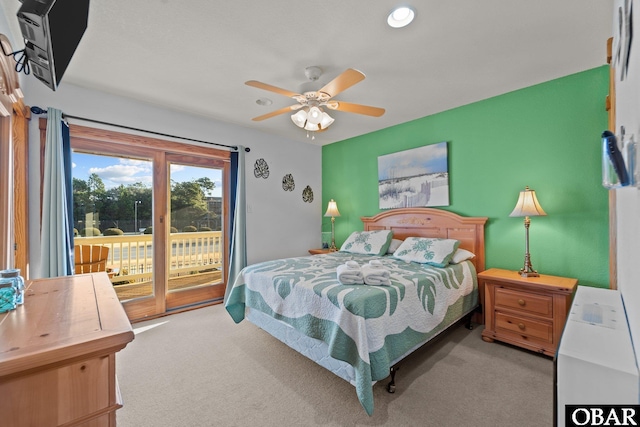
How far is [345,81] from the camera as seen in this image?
2.00 meters

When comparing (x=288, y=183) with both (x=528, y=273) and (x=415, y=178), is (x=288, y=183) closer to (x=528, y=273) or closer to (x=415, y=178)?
(x=415, y=178)

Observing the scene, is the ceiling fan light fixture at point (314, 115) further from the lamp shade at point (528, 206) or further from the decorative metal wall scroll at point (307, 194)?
the decorative metal wall scroll at point (307, 194)

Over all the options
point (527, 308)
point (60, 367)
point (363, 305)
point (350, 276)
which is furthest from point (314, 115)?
point (527, 308)

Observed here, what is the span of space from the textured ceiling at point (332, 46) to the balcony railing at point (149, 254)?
5.36 feet

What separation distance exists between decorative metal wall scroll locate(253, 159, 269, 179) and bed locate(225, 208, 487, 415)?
1.70 m

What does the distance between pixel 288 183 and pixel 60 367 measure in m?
3.97

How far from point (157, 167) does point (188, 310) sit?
1.84 meters

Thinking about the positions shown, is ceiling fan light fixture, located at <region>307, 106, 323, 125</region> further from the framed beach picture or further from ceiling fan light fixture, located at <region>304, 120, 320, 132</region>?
the framed beach picture

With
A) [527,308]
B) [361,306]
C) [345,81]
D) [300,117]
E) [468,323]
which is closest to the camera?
[361,306]

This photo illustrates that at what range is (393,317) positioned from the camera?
189 cm

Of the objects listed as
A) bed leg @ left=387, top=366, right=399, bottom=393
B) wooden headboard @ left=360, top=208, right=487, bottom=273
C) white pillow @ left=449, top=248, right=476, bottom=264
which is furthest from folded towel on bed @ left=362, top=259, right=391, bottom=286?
wooden headboard @ left=360, top=208, right=487, bottom=273

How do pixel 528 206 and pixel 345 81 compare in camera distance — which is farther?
pixel 528 206

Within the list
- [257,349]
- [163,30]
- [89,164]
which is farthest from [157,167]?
[257,349]

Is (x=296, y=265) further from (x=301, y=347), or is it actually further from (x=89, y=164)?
(x=89, y=164)
